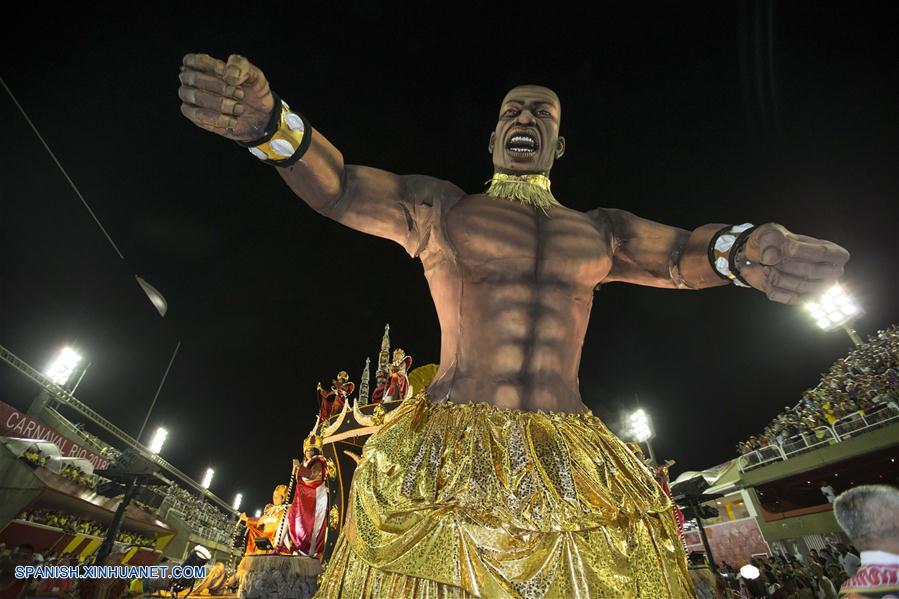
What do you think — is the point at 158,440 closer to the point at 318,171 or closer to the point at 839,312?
the point at 318,171

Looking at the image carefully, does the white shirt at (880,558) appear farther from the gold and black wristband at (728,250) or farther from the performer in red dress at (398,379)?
the performer in red dress at (398,379)

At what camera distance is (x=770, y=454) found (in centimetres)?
2436

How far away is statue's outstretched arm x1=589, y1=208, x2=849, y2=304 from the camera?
6.00ft

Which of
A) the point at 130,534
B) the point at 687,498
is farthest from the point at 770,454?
the point at 130,534

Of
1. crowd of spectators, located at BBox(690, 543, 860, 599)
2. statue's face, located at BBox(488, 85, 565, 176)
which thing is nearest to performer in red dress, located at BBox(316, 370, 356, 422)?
crowd of spectators, located at BBox(690, 543, 860, 599)

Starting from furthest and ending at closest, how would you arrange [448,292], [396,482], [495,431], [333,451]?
[333,451], [448,292], [495,431], [396,482]

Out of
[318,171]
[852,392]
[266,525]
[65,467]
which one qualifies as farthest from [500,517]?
[852,392]

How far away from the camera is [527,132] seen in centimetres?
259

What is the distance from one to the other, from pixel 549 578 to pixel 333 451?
36.3ft

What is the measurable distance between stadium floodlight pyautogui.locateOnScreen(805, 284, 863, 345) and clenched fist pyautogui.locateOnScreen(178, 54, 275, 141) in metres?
26.5

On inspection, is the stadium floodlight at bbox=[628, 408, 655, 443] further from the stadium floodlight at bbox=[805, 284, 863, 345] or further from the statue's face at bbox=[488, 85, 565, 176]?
the statue's face at bbox=[488, 85, 565, 176]

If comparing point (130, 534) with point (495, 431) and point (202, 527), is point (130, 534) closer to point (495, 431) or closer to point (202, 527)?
point (202, 527)

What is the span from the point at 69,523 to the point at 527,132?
83.0 ft

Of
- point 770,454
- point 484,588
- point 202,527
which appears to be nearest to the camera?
point 484,588
